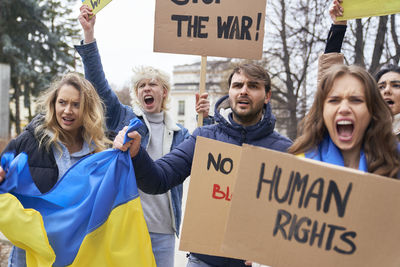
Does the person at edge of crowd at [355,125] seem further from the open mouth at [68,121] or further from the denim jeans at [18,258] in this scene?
the denim jeans at [18,258]

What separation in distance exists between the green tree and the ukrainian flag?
1906 cm

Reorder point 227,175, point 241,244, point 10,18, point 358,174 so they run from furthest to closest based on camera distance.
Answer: point 10,18, point 227,175, point 241,244, point 358,174

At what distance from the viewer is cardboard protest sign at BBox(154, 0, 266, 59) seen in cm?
308

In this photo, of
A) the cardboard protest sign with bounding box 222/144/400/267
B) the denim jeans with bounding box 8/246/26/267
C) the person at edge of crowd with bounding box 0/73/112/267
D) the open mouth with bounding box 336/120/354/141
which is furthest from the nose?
the denim jeans with bounding box 8/246/26/267

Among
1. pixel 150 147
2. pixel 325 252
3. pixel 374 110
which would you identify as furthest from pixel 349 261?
pixel 150 147

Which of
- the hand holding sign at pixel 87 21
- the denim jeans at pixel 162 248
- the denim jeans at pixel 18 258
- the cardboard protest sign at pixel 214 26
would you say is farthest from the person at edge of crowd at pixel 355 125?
the hand holding sign at pixel 87 21

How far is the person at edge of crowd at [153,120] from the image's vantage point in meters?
3.20

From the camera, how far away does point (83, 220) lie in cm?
234

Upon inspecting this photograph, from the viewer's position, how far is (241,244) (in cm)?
168

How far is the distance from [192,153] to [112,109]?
128 cm

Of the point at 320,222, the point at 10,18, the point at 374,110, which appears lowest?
the point at 320,222

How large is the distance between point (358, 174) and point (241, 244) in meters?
0.54

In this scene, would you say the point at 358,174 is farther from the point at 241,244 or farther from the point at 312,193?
the point at 241,244

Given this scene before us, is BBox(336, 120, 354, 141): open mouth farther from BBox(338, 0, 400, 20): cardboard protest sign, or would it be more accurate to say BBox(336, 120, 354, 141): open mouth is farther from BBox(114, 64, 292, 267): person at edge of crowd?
BBox(338, 0, 400, 20): cardboard protest sign
